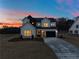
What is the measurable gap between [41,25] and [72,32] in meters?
14.3

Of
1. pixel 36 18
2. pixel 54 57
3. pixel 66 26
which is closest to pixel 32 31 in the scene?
pixel 36 18

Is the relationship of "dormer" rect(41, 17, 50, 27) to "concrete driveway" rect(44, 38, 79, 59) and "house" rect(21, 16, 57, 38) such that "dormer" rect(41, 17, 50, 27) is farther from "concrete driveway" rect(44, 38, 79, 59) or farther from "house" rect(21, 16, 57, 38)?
"concrete driveway" rect(44, 38, 79, 59)

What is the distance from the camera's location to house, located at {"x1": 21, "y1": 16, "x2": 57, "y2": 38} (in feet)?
134

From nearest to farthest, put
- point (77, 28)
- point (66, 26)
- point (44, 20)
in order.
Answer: point (44, 20) < point (77, 28) < point (66, 26)

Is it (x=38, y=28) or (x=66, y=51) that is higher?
(x=38, y=28)

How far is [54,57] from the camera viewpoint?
1348cm

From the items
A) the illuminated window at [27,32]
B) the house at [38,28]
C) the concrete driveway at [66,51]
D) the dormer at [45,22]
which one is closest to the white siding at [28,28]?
the house at [38,28]

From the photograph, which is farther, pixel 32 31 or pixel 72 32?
pixel 72 32

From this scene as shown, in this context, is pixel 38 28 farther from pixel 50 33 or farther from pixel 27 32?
pixel 27 32

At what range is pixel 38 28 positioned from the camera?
4372 centimetres

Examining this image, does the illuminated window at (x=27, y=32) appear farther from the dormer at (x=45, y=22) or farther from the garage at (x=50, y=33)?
the dormer at (x=45, y=22)

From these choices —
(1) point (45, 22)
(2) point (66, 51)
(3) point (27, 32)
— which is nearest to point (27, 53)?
(2) point (66, 51)

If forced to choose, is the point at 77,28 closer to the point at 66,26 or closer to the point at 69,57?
the point at 66,26

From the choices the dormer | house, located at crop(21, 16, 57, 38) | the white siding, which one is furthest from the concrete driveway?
the dormer
